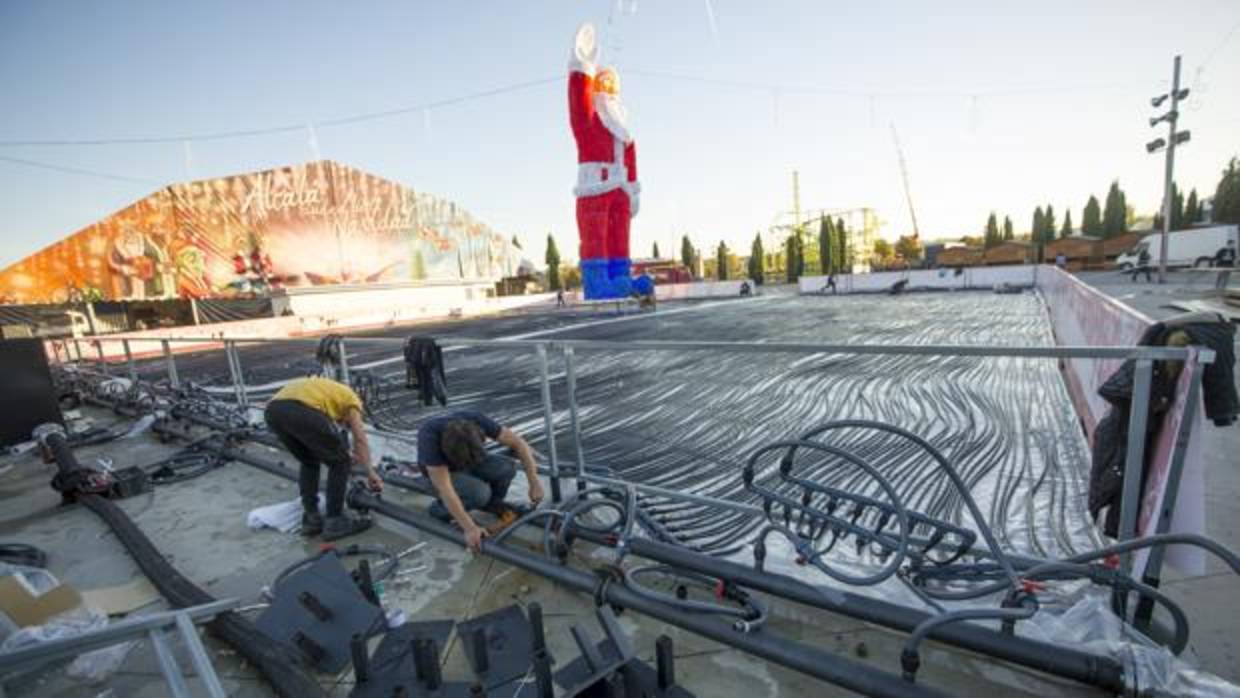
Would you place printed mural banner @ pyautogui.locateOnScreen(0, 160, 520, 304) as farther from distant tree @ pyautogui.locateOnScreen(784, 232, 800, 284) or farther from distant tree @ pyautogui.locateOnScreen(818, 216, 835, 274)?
distant tree @ pyautogui.locateOnScreen(818, 216, 835, 274)

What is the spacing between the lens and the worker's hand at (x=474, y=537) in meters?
3.07

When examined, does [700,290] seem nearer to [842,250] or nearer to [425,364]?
[842,250]

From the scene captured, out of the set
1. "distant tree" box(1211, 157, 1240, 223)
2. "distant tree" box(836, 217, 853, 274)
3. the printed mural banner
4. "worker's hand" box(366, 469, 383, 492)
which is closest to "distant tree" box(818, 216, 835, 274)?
"distant tree" box(836, 217, 853, 274)

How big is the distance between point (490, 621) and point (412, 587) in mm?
688

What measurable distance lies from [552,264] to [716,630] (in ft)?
161

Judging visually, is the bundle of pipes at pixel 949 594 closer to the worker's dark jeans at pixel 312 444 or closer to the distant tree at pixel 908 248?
the worker's dark jeans at pixel 312 444

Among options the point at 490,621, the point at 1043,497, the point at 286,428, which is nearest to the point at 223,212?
the point at 286,428

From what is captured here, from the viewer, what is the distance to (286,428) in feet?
11.6

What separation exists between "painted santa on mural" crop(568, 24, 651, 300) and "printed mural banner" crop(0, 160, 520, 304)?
18.9 m

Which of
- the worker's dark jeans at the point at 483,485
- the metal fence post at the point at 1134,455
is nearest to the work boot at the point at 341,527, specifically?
the worker's dark jeans at the point at 483,485

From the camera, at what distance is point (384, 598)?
9.36 feet

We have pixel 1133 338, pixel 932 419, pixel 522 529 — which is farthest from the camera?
pixel 932 419

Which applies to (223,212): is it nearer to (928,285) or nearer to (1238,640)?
(1238,640)

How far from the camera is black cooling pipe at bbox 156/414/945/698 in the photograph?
6.15 ft
